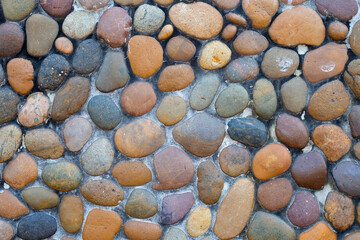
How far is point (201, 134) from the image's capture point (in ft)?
2.98

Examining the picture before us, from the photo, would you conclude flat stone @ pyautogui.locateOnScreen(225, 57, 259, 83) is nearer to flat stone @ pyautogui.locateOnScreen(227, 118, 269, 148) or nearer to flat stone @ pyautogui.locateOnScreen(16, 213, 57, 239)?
flat stone @ pyautogui.locateOnScreen(227, 118, 269, 148)

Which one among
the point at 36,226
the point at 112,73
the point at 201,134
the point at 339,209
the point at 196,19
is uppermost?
the point at 196,19

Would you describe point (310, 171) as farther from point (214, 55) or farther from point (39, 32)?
point (39, 32)

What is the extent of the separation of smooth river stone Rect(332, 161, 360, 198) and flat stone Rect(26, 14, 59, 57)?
0.81 m

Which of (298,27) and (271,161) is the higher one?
(298,27)

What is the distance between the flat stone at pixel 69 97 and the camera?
0.90 meters

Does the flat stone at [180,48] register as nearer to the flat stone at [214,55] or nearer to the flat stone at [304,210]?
the flat stone at [214,55]

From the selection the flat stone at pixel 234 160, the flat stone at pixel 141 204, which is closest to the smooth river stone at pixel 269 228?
the flat stone at pixel 234 160

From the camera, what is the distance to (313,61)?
903 mm

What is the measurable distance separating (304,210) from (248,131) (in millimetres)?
252

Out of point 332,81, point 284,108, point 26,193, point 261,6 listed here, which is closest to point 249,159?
point 284,108

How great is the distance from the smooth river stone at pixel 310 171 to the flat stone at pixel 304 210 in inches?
1.1

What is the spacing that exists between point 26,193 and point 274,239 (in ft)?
2.16

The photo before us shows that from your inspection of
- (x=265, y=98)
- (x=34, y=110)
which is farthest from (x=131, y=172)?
(x=265, y=98)
